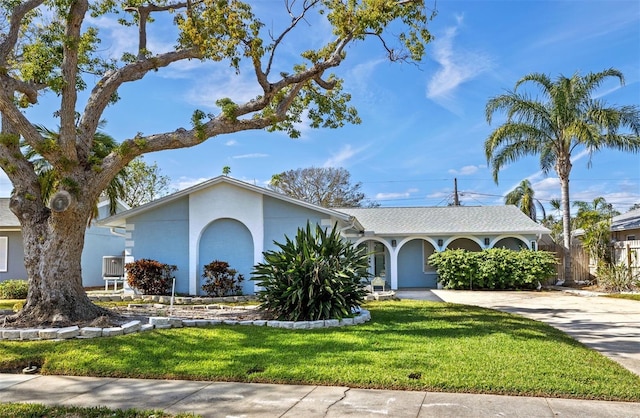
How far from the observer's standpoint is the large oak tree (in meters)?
9.82

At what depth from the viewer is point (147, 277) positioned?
1638 cm

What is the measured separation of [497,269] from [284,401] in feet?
55.6

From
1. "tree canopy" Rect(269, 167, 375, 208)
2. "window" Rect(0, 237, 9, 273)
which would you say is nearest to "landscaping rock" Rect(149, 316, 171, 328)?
"window" Rect(0, 237, 9, 273)

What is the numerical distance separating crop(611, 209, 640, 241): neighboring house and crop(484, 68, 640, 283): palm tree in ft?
7.86

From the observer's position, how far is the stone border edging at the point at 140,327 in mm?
8477

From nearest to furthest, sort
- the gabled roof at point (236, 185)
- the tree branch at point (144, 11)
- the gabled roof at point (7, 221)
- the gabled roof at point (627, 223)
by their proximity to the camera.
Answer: the tree branch at point (144, 11) → the gabled roof at point (236, 185) → the gabled roof at point (7, 221) → the gabled roof at point (627, 223)

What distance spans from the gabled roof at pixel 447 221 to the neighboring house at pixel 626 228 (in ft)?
11.3

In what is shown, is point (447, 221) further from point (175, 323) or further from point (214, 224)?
point (175, 323)

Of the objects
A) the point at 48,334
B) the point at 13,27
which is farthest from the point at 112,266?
the point at 48,334

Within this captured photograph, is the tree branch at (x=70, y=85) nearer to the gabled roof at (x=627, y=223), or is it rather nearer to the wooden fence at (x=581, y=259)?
the wooden fence at (x=581, y=259)

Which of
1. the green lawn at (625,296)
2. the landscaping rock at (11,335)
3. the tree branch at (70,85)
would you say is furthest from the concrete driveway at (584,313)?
Answer: the tree branch at (70,85)

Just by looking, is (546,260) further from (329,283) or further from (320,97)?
(329,283)

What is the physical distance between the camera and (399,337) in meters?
8.34

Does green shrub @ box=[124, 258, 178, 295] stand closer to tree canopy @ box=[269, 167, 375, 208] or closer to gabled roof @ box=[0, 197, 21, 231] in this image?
gabled roof @ box=[0, 197, 21, 231]
